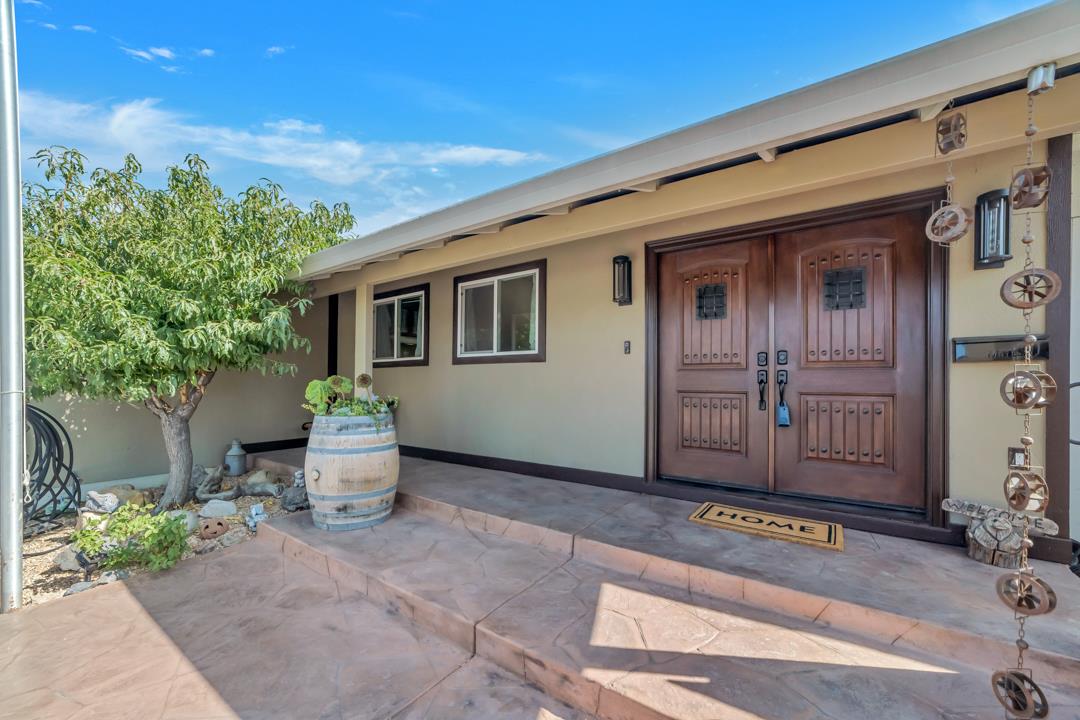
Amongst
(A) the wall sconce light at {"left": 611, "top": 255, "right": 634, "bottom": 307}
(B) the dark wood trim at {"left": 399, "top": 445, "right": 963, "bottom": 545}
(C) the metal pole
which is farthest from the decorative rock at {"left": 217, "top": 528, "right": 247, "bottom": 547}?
(A) the wall sconce light at {"left": 611, "top": 255, "right": 634, "bottom": 307}

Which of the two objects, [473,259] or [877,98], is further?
[473,259]

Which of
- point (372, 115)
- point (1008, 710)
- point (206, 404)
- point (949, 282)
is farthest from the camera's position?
point (372, 115)

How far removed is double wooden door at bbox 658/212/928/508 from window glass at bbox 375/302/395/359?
3.91m

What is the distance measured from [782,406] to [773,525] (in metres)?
0.83

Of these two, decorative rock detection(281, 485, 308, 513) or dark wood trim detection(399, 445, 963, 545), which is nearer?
dark wood trim detection(399, 445, 963, 545)

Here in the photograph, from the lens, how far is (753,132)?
82.7 inches

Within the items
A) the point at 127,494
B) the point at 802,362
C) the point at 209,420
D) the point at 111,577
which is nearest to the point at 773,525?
the point at 802,362

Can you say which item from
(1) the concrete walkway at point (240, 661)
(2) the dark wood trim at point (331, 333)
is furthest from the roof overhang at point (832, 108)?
(2) the dark wood trim at point (331, 333)

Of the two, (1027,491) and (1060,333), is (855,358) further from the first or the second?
(1027,491)

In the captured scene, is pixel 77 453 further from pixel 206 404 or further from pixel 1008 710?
pixel 1008 710

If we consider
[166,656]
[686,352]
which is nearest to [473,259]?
[686,352]

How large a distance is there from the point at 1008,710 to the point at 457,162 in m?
8.37

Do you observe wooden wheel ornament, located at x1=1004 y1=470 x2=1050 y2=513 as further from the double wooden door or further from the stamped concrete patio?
the double wooden door

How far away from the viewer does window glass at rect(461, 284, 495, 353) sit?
4.98 metres
